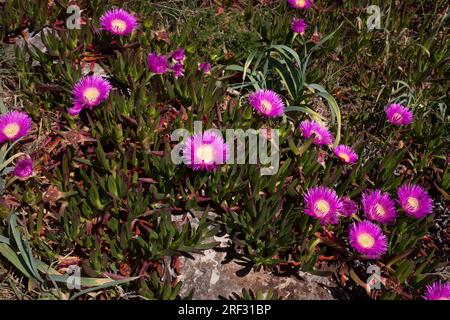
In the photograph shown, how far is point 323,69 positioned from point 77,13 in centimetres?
147

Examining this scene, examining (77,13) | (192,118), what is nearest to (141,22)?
(77,13)

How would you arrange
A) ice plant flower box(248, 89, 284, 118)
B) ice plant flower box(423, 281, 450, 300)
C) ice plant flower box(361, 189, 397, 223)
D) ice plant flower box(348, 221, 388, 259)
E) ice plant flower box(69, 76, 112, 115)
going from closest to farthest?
ice plant flower box(423, 281, 450, 300)
ice plant flower box(348, 221, 388, 259)
ice plant flower box(361, 189, 397, 223)
ice plant flower box(69, 76, 112, 115)
ice plant flower box(248, 89, 284, 118)

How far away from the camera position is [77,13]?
270 centimetres

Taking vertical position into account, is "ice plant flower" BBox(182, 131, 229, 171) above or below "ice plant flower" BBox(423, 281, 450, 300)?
above

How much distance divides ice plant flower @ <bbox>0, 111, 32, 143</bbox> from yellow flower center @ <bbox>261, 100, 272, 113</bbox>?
110 centimetres

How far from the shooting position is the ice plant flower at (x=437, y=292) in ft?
5.83

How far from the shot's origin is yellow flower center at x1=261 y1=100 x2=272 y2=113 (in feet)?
7.55

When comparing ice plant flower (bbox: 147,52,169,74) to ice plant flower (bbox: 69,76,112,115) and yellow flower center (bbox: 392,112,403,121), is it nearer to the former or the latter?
ice plant flower (bbox: 69,76,112,115)

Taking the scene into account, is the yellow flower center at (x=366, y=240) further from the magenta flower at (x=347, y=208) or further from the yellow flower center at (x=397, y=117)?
the yellow flower center at (x=397, y=117)

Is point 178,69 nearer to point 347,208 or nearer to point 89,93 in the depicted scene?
point 89,93

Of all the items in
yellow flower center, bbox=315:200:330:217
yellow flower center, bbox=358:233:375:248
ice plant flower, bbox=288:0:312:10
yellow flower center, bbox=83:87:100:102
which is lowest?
yellow flower center, bbox=358:233:375:248

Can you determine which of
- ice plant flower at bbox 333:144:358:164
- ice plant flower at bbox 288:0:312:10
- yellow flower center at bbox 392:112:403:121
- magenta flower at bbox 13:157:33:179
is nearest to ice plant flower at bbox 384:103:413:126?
yellow flower center at bbox 392:112:403:121

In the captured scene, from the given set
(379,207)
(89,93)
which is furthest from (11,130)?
(379,207)
